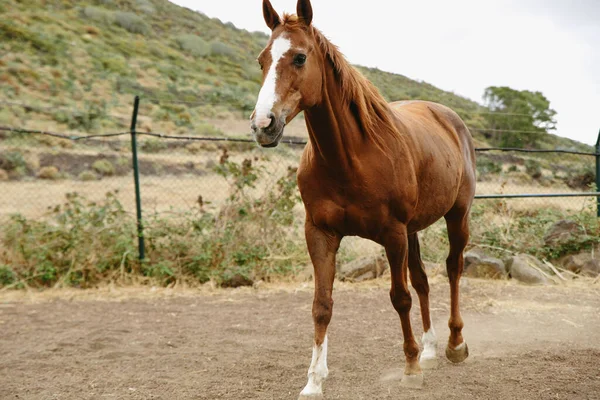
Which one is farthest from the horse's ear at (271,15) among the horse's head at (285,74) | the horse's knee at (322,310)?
the horse's knee at (322,310)

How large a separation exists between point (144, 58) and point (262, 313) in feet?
120

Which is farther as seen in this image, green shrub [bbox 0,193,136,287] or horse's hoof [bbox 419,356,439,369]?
green shrub [bbox 0,193,136,287]

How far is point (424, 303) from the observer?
12.5 feet

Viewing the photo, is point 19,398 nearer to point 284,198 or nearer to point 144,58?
point 284,198

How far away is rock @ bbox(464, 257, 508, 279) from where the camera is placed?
660 cm

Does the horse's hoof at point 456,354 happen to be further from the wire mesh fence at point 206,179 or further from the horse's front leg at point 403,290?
the wire mesh fence at point 206,179

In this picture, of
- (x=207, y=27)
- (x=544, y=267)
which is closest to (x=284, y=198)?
(x=544, y=267)

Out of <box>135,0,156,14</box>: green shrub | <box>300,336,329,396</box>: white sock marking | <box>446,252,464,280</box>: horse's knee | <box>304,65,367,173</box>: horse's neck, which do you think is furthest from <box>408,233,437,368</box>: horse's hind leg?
<box>135,0,156,14</box>: green shrub

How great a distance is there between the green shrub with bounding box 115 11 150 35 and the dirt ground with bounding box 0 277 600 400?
41604 millimetres

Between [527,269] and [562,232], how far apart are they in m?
1.05

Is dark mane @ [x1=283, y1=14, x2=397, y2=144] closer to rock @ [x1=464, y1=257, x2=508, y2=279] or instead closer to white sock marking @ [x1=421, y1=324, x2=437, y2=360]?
white sock marking @ [x1=421, y1=324, x2=437, y2=360]

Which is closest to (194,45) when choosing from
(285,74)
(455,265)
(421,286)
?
(455,265)

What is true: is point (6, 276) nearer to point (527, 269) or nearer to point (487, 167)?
point (527, 269)

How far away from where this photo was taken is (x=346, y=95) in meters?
2.93
